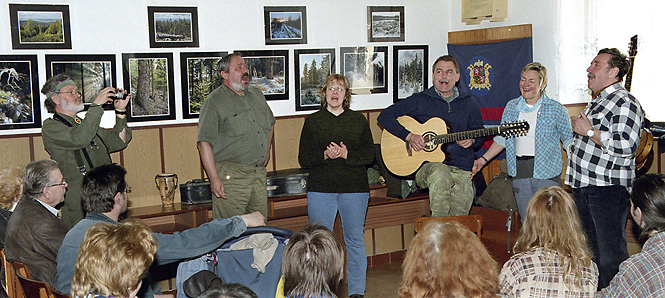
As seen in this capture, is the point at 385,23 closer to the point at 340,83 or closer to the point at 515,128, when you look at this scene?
the point at 340,83

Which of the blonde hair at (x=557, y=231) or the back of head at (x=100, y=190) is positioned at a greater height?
the back of head at (x=100, y=190)

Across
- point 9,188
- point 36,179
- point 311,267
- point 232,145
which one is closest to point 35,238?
point 36,179

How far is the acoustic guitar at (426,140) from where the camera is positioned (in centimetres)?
513

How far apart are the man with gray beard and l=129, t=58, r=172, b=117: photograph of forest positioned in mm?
797

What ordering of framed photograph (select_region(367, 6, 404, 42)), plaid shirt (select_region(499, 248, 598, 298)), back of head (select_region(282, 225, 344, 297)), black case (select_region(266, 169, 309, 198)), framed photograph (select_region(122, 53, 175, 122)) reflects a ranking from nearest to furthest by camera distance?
1. back of head (select_region(282, 225, 344, 297))
2. plaid shirt (select_region(499, 248, 598, 298))
3. framed photograph (select_region(122, 53, 175, 122))
4. black case (select_region(266, 169, 309, 198))
5. framed photograph (select_region(367, 6, 404, 42))

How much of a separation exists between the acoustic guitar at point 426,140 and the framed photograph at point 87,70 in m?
2.45

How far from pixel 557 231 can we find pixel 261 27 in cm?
399

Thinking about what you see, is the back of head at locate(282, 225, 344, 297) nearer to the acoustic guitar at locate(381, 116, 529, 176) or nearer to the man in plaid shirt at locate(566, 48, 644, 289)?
the man in plaid shirt at locate(566, 48, 644, 289)

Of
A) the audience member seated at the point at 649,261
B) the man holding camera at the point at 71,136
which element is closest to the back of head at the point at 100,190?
the man holding camera at the point at 71,136

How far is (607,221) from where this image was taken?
461 cm

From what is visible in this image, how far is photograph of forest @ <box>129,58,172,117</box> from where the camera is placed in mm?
5754

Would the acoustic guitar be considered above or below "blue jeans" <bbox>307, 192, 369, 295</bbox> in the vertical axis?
above

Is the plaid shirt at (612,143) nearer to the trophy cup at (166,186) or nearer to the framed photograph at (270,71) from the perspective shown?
the framed photograph at (270,71)

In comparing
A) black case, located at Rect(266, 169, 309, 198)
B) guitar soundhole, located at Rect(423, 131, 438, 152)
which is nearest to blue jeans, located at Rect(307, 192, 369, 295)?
guitar soundhole, located at Rect(423, 131, 438, 152)
